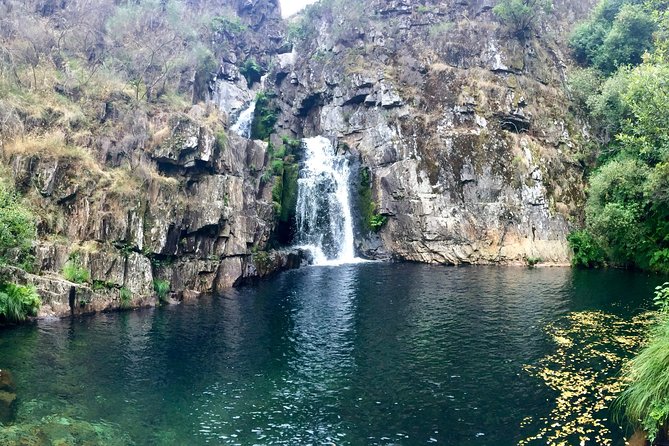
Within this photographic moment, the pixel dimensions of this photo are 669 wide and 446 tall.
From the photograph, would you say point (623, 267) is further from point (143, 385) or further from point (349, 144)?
point (143, 385)

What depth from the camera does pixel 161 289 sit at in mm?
39844

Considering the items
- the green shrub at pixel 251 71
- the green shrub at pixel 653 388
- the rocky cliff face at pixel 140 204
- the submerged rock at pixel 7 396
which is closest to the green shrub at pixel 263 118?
the green shrub at pixel 251 71

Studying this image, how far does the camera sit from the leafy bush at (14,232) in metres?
30.8

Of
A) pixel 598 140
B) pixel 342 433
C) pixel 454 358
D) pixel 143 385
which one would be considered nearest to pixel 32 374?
pixel 143 385

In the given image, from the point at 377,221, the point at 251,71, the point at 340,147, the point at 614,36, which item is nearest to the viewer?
the point at 377,221

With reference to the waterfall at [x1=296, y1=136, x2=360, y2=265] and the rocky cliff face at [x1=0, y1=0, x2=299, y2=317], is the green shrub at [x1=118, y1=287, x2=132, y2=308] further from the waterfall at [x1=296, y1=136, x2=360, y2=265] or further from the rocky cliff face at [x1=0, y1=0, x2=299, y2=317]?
the waterfall at [x1=296, y1=136, x2=360, y2=265]

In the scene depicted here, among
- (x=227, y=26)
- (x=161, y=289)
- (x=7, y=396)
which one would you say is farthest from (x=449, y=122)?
(x=7, y=396)

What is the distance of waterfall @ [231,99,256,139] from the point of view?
228ft

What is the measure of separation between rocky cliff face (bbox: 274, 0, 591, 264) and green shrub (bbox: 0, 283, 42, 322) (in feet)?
130

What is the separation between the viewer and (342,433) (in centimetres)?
1730

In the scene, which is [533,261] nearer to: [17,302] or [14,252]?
[17,302]

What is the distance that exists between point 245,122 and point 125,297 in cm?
4038

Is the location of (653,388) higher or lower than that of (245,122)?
lower

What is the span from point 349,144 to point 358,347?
45.6 meters
